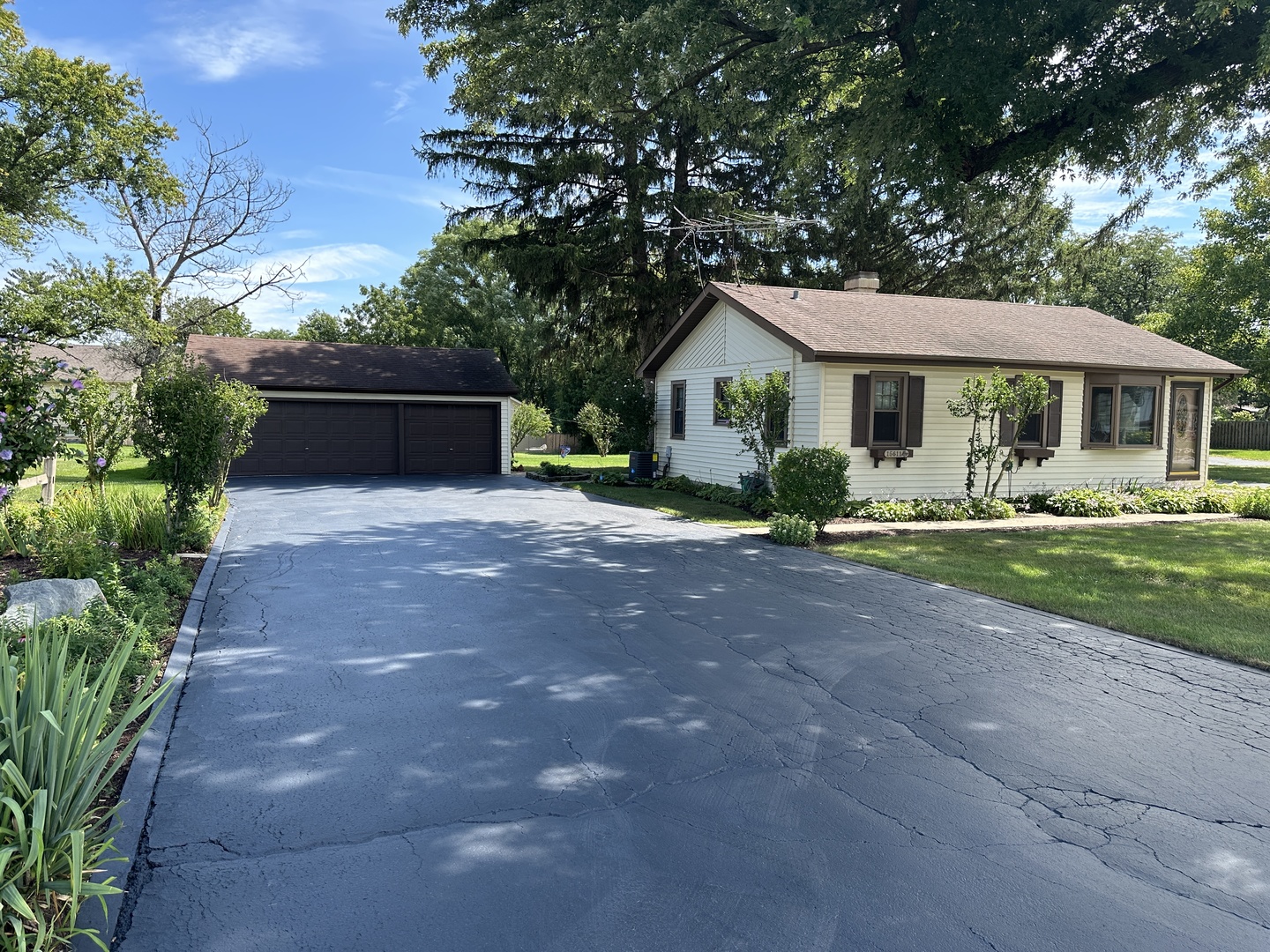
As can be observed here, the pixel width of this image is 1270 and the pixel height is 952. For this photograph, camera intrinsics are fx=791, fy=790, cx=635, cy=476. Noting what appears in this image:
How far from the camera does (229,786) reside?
3.85 metres

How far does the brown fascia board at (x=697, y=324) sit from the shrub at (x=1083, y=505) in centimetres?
586

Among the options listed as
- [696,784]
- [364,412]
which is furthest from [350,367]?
[696,784]

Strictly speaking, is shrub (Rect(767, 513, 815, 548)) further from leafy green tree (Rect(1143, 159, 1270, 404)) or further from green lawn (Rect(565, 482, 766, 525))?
leafy green tree (Rect(1143, 159, 1270, 404))

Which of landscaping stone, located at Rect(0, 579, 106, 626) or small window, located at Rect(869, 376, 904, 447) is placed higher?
small window, located at Rect(869, 376, 904, 447)

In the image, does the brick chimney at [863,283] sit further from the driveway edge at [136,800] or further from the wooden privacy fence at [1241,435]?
the wooden privacy fence at [1241,435]

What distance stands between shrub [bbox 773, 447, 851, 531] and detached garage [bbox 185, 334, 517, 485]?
13.7 meters

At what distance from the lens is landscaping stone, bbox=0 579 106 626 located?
5305 mm

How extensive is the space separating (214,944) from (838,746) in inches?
122

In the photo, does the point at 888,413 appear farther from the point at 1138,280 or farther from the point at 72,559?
the point at 1138,280

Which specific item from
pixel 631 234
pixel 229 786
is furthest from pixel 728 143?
pixel 229 786

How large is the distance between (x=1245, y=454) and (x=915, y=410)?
29216 millimetres

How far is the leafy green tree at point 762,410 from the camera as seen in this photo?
15.0 meters

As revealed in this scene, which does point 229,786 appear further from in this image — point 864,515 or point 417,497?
point 417,497

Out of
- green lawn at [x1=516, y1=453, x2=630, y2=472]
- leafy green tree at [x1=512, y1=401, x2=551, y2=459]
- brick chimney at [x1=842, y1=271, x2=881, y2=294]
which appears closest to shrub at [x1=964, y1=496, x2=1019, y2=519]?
brick chimney at [x1=842, y1=271, x2=881, y2=294]
